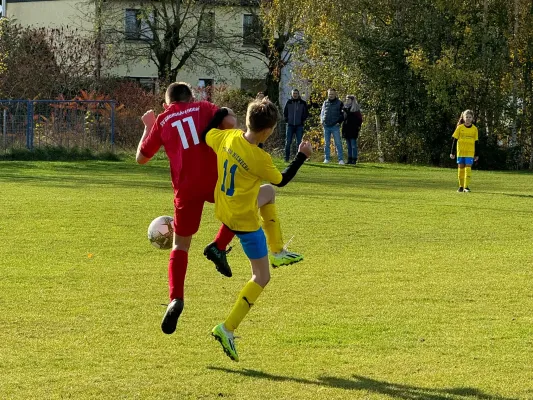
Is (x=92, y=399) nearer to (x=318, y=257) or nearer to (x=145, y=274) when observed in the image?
(x=145, y=274)

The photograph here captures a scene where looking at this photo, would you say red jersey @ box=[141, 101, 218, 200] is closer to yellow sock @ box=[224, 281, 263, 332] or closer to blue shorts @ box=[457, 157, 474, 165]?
yellow sock @ box=[224, 281, 263, 332]

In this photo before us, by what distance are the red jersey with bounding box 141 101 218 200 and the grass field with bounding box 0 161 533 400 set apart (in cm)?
105

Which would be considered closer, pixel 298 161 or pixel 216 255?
pixel 298 161

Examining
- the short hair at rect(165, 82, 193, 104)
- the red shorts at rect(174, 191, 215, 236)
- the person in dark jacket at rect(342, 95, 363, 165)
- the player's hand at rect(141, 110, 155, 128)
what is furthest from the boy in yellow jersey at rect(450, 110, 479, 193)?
the red shorts at rect(174, 191, 215, 236)

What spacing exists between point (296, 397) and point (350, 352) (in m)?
1.21

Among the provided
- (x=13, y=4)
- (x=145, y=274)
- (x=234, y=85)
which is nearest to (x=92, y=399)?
(x=145, y=274)

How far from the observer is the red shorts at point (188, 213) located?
23.7ft

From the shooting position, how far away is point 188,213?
7238 mm

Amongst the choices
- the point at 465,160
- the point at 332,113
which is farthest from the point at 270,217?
the point at 332,113

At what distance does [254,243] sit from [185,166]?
2.72 feet

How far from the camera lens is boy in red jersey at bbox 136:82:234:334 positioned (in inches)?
281

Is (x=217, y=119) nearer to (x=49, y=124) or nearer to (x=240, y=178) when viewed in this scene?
(x=240, y=178)

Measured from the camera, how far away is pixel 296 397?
5828mm

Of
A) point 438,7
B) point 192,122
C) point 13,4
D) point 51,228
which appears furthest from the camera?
point 13,4
